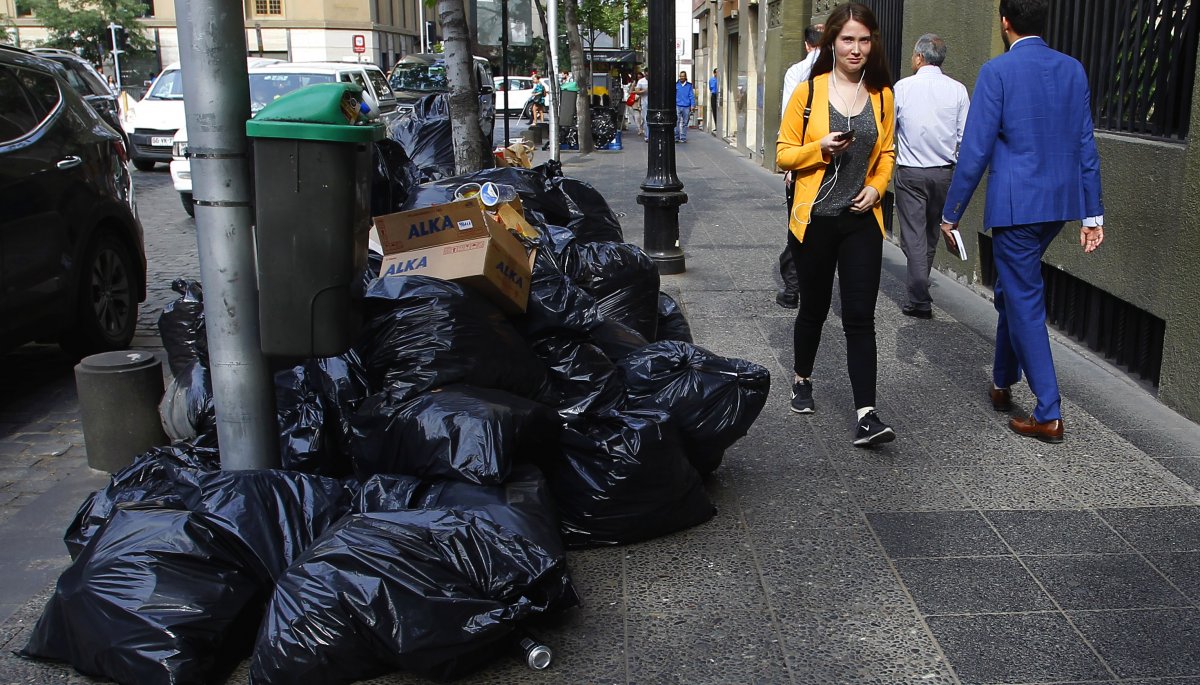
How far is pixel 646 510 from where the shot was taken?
3.78 m

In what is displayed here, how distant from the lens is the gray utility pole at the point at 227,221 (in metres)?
3.41

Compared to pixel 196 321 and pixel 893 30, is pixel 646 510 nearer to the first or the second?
pixel 196 321

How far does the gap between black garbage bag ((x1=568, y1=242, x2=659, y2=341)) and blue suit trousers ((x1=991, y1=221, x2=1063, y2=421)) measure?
5.58 feet

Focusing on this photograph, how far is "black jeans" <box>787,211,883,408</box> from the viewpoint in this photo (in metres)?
4.68

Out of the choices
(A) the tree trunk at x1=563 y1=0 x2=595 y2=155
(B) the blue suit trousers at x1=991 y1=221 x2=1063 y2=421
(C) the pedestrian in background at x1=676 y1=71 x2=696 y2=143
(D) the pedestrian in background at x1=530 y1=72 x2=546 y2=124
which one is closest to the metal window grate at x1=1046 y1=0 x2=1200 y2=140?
(B) the blue suit trousers at x1=991 y1=221 x2=1063 y2=421

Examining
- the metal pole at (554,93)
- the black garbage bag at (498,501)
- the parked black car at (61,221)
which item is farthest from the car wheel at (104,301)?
the metal pole at (554,93)

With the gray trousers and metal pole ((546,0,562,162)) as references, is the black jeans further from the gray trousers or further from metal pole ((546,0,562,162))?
metal pole ((546,0,562,162))

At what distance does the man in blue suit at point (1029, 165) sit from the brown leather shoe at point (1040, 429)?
0.20 feet

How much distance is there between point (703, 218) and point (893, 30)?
2.77 m

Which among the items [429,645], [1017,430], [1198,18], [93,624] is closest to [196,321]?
[93,624]

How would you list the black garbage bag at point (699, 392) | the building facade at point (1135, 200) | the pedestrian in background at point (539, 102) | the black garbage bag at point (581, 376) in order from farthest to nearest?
the pedestrian in background at point (539, 102)
the building facade at point (1135, 200)
the black garbage bag at point (699, 392)
the black garbage bag at point (581, 376)

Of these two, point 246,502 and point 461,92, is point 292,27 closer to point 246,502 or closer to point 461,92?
point 461,92

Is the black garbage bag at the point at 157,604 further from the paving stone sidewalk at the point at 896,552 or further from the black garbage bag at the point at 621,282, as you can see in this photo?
the black garbage bag at the point at 621,282

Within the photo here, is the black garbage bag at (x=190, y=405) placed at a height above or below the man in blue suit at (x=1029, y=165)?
below
